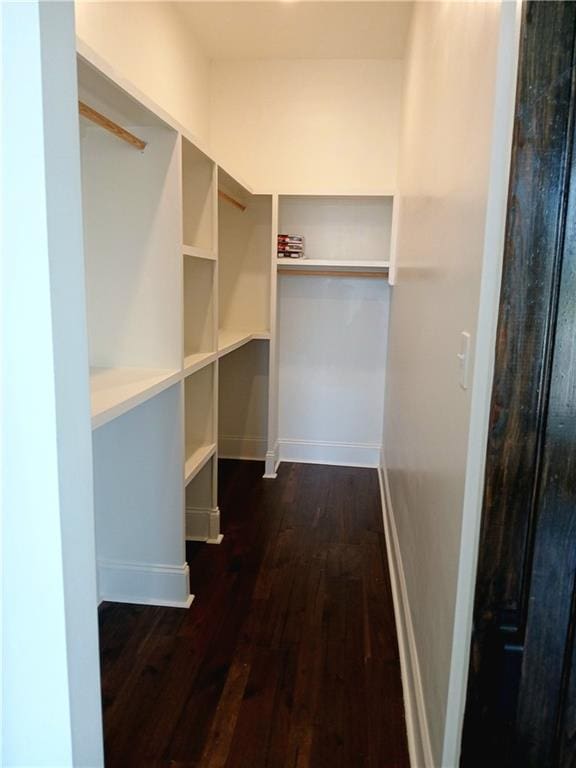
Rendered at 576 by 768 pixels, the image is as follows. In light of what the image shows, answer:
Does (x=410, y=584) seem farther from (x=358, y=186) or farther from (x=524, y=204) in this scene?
(x=358, y=186)

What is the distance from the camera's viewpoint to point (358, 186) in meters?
3.71

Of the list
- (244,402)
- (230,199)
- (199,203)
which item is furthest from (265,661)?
(230,199)

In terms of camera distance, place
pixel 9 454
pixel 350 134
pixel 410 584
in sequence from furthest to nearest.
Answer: pixel 350 134 → pixel 410 584 → pixel 9 454

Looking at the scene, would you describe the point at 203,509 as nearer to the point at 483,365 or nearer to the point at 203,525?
the point at 203,525

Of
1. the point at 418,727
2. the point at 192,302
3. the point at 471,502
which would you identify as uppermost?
the point at 192,302

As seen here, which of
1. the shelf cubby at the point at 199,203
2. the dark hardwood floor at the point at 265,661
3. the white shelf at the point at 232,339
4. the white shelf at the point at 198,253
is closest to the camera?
the dark hardwood floor at the point at 265,661

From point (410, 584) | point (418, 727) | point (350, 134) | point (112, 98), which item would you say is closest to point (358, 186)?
point (350, 134)

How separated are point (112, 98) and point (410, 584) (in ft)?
6.19

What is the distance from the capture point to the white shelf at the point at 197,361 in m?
2.21

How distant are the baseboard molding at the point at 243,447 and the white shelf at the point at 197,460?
1.41 metres

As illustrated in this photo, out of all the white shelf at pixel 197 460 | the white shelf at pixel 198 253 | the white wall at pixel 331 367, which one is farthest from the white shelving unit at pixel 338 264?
the white shelf at pixel 197 460

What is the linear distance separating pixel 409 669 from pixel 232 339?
204 cm

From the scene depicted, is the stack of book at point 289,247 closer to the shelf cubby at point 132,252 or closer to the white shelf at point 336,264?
the white shelf at point 336,264

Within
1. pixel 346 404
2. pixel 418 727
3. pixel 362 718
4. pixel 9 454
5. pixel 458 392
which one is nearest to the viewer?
pixel 9 454
